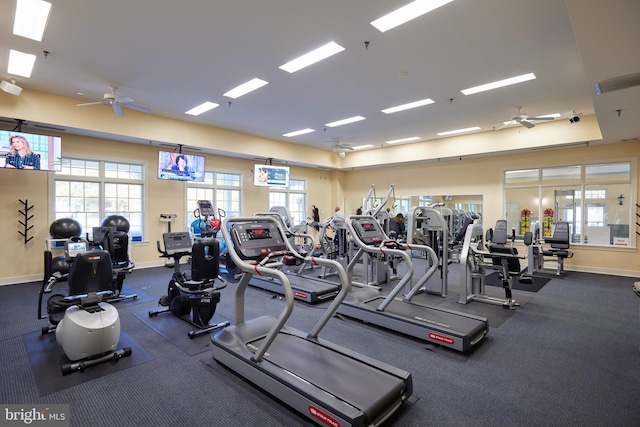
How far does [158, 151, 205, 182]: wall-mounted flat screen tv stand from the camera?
320 inches

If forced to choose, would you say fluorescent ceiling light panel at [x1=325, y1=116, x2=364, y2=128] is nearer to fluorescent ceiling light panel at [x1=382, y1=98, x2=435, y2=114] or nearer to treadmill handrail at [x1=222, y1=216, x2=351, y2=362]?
fluorescent ceiling light panel at [x1=382, y1=98, x2=435, y2=114]

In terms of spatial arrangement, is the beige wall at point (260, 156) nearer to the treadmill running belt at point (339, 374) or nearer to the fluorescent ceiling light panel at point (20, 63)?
the fluorescent ceiling light panel at point (20, 63)

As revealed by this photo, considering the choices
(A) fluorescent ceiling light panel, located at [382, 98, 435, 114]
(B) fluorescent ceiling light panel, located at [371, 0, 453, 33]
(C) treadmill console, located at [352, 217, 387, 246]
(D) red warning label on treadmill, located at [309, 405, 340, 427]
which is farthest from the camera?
(A) fluorescent ceiling light panel, located at [382, 98, 435, 114]

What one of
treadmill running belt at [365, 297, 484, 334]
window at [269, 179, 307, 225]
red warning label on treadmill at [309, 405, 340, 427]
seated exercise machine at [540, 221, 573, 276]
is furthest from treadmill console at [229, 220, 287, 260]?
window at [269, 179, 307, 225]

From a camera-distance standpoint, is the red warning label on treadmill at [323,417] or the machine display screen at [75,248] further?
the machine display screen at [75,248]

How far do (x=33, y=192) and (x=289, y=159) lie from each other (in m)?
6.62

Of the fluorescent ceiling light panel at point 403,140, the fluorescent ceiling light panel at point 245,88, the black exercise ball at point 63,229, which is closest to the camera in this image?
the fluorescent ceiling light panel at point 245,88

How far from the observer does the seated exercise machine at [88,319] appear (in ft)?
10.2

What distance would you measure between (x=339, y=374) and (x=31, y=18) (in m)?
5.34

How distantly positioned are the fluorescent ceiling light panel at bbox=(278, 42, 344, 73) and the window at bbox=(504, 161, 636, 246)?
272 inches

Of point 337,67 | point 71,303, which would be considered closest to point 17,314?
point 71,303

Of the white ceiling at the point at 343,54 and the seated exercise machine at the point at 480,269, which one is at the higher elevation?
the white ceiling at the point at 343,54

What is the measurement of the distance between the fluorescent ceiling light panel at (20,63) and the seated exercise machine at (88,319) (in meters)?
3.71

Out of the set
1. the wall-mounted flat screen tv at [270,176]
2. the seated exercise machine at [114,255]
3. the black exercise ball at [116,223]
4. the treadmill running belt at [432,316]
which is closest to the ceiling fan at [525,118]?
the treadmill running belt at [432,316]
